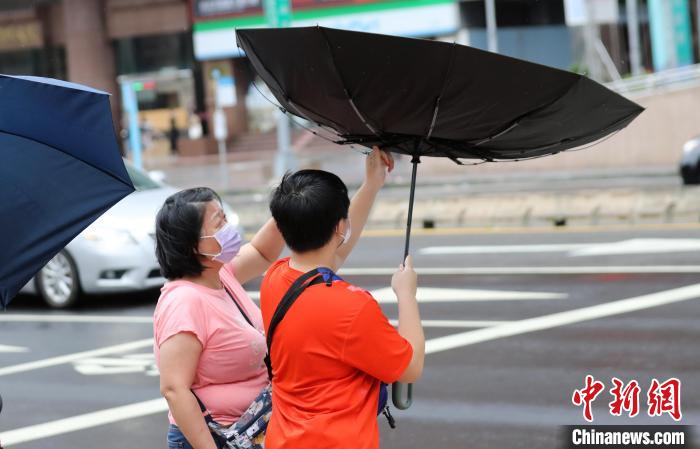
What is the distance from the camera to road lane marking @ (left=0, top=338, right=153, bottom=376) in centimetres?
927

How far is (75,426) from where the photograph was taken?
7406 millimetres

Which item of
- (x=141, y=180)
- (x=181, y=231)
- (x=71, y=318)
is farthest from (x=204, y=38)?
(x=181, y=231)

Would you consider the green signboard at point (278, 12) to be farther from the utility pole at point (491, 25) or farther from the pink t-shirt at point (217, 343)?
the pink t-shirt at point (217, 343)

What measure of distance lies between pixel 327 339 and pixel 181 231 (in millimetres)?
763

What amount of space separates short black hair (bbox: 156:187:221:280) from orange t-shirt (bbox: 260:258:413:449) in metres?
0.46

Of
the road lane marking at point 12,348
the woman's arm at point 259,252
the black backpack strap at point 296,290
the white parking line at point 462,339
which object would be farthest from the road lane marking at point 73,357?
the black backpack strap at point 296,290

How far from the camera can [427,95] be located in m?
3.36

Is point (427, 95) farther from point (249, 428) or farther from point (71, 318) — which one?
point (71, 318)

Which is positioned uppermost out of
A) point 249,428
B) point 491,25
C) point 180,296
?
point 491,25

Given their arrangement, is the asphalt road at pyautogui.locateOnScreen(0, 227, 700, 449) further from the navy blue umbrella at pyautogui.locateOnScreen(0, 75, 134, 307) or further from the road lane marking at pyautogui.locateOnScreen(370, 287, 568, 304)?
the navy blue umbrella at pyautogui.locateOnScreen(0, 75, 134, 307)

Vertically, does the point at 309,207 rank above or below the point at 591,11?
below

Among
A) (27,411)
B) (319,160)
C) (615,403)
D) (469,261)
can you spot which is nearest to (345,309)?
(615,403)

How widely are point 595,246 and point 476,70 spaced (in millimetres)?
11145

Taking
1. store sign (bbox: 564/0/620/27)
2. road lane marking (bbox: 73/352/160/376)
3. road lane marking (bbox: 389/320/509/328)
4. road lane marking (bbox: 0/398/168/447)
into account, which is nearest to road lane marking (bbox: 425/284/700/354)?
road lane marking (bbox: 389/320/509/328)
